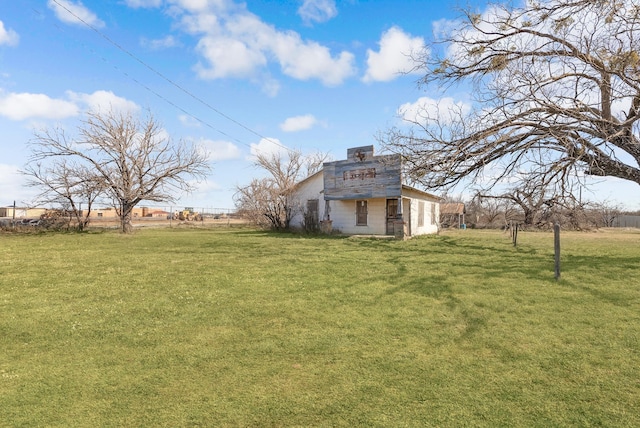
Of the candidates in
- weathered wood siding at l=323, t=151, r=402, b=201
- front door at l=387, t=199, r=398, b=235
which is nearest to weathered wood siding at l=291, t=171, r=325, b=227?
weathered wood siding at l=323, t=151, r=402, b=201

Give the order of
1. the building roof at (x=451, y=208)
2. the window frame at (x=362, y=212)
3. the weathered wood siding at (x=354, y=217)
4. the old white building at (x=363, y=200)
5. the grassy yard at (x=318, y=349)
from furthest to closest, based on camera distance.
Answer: the building roof at (x=451, y=208)
the window frame at (x=362, y=212)
the weathered wood siding at (x=354, y=217)
the old white building at (x=363, y=200)
the grassy yard at (x=318, y=349)

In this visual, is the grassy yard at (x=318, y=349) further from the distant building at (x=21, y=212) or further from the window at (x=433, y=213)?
the window at (x=433, y=213)

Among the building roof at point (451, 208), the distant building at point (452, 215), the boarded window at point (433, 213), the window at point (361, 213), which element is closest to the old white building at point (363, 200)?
the window at point (361, 213)

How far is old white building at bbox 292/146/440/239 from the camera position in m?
18.9

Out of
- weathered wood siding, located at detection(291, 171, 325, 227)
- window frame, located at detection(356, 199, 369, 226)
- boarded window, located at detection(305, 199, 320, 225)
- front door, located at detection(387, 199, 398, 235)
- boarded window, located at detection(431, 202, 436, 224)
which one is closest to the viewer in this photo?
front door, located at detection(387, 199, 398, 235)

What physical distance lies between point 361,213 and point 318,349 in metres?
17.3

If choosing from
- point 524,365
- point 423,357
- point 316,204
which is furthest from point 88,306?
point 316,204

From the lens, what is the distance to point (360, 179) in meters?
19.6

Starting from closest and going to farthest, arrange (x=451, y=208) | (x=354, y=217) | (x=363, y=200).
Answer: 1. (x=363, y=200)
2. (x=354, y=217)
3. (x=451, y=208)

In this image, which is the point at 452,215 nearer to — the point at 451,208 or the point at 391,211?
the point at 451,208

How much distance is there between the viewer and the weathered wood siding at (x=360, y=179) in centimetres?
1870

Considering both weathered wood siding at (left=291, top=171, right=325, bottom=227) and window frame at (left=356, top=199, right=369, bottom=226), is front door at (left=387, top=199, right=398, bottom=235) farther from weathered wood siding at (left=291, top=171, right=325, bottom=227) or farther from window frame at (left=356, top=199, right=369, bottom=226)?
weathered wood siding at (left=291, top=171, right=325, bottom=227)

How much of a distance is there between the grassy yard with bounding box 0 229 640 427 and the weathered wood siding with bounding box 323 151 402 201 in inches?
430

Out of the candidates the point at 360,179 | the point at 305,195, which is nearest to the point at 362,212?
the point at 360,179
